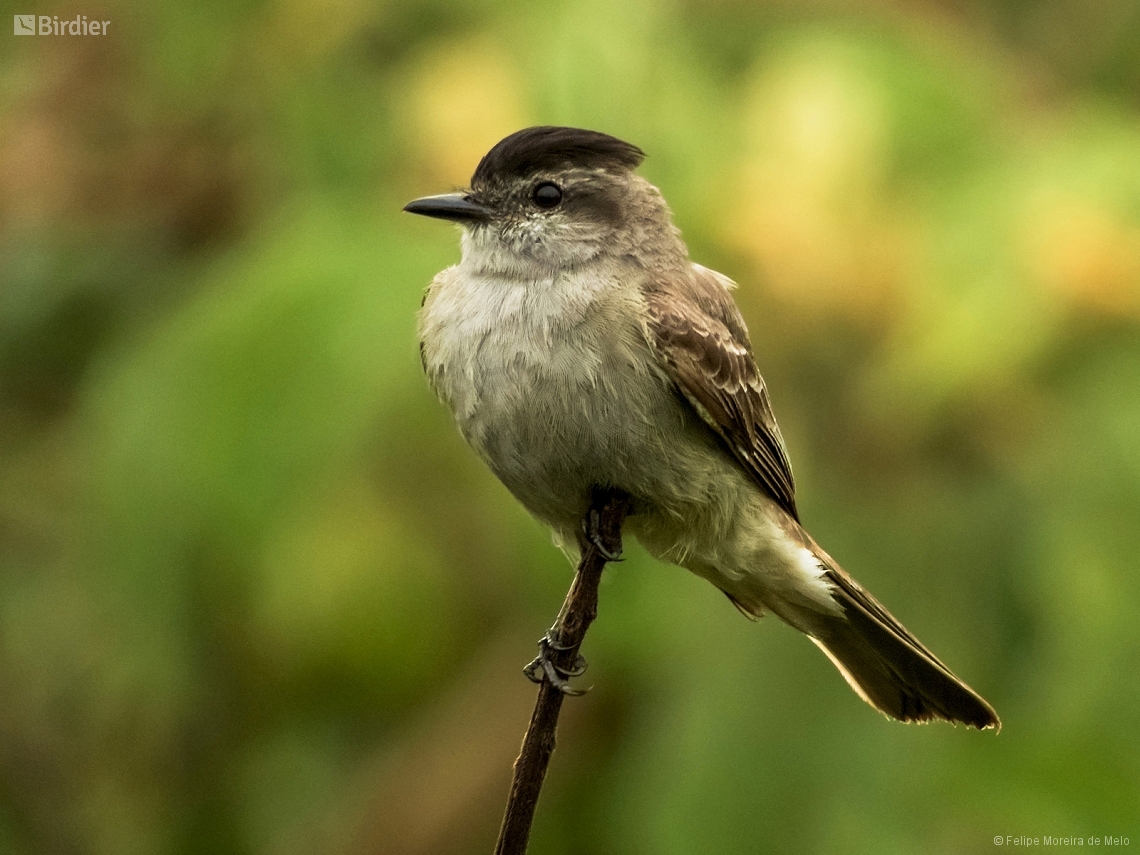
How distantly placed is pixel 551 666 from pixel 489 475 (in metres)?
0.73

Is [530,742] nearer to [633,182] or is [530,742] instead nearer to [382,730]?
[382,730]

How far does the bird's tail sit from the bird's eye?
Answer: 112cm

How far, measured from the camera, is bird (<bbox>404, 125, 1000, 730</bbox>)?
330 centimetres

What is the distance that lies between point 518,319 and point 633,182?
762 millimetres

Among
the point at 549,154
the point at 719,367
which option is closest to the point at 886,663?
the point at 719,367

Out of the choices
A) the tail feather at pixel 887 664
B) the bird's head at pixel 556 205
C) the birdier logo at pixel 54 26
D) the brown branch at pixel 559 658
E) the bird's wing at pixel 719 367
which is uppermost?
the birdier logo at pixel 54 26

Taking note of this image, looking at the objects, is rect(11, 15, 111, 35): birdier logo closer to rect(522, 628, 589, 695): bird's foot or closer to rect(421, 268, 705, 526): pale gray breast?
rect(421, 268, 705, 526): pale gray breast

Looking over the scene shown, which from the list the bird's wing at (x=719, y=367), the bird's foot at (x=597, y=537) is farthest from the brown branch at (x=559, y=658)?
the bird's wing at (x=719, y=367)

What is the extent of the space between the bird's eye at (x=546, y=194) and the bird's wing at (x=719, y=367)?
38cm

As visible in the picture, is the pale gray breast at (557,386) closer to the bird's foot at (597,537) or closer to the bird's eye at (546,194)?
the bird's foot at (597,537)

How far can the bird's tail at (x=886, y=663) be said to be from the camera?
11.3 ft

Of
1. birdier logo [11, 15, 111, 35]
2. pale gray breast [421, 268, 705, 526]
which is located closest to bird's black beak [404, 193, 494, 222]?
pale gray breast [421, 268, 705, 526]

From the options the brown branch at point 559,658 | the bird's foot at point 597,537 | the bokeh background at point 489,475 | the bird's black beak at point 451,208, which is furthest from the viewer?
the bird's black beak at point 451,208

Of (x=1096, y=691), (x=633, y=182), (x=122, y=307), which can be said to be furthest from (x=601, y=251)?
(x=1096, y=691)
